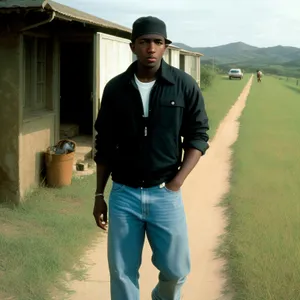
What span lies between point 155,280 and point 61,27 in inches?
222

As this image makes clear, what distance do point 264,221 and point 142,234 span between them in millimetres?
3408

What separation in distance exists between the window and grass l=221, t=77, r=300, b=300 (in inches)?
131

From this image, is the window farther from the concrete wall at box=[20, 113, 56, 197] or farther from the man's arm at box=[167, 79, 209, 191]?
the man's arm at box=[167, 79, 209, 191]

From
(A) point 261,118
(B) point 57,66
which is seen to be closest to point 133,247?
(B) point 57,66

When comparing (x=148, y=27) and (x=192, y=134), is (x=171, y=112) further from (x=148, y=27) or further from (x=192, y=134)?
(x=148, y=27)

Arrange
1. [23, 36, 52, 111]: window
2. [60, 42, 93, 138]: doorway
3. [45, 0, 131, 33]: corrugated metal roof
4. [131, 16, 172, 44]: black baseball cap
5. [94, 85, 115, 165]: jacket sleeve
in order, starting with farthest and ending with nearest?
[60, 42, 93, 138]: doorway, [23, 36, 52, 111]: window, [45, 0, 131, 33]: corrugated metal roof, [94, 85, 115, 165]: jacket sleeve, [131, 16, 172, 44]: black baseball cap

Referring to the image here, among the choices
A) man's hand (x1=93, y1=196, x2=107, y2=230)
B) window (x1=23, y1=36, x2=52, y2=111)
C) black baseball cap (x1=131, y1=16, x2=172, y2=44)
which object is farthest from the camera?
window (x1=23, y1=36, x2=52, y2=111)

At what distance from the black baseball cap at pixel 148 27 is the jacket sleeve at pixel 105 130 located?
367 mm

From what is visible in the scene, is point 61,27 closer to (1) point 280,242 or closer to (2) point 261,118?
(1) point 280,242

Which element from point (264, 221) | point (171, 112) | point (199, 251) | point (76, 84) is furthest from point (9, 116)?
point (76, 84)

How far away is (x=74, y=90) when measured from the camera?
1162 centimetres

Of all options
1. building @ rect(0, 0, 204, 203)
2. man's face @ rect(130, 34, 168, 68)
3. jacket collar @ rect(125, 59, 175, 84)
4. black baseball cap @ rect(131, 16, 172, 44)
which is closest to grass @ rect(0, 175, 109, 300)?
building @ rect(0, 0, 204, 203)

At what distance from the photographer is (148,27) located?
2746 millimetres

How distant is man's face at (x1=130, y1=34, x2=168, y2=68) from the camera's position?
9.04 ft
